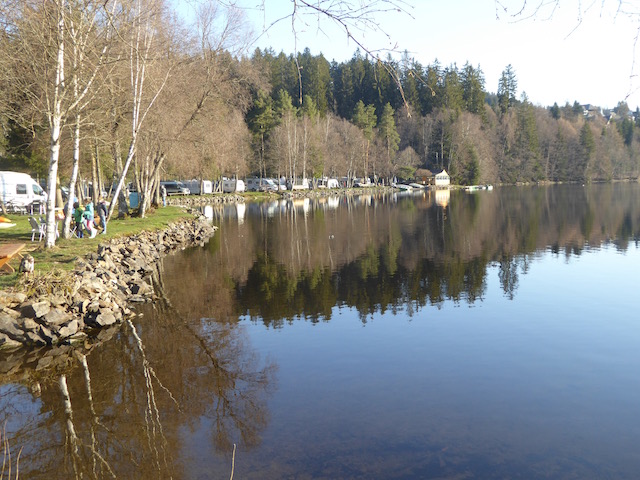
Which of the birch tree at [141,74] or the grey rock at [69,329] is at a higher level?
the birch tree at [141,74]

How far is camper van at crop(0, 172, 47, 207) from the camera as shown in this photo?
35281 mm

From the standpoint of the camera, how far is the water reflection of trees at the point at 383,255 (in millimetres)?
16641

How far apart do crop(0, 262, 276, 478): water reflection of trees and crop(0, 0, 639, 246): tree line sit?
5.39 metres

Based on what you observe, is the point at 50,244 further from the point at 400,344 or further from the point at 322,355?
the point at 400,344

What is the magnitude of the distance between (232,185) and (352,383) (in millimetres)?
78631

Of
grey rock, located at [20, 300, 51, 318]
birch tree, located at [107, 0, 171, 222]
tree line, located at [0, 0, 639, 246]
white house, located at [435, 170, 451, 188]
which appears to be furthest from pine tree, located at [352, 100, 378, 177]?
grey rock, located at [20, 300, 51, 318]

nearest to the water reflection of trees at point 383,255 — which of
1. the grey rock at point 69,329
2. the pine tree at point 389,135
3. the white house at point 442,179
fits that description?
the grey rock at point 69,329

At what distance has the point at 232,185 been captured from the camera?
3401 inches

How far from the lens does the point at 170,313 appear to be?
15039mm

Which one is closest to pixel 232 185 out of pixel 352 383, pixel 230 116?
pixel 230 116

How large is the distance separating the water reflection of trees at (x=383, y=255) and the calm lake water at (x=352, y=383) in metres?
0.17

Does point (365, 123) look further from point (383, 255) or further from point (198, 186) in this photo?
point (383, 255)

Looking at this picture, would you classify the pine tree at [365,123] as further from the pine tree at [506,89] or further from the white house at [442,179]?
the pine tree at [506,89]

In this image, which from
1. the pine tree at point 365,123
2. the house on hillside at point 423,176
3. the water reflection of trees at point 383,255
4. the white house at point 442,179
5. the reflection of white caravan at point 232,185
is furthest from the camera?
the house on hillside at point 423,176
